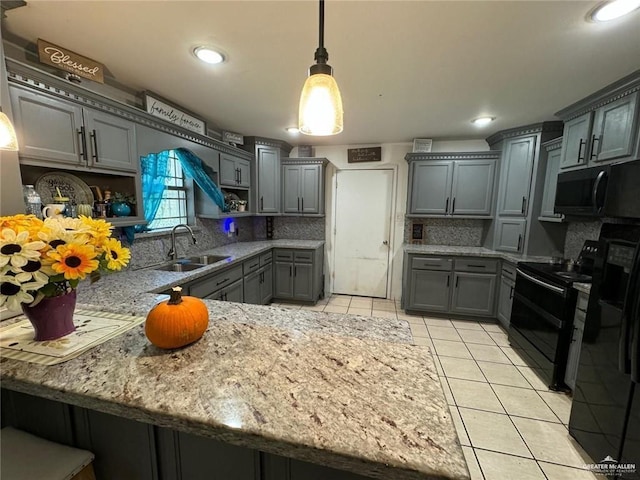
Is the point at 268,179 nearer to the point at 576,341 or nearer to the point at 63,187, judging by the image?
the point at 63,187

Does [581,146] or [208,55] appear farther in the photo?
[581,146]

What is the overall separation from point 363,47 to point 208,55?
1007 mm

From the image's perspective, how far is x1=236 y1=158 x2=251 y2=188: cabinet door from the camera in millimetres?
3504

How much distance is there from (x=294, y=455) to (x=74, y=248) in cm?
90

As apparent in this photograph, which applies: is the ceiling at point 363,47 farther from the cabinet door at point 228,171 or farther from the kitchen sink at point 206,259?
the kitchen sink at point 206,259

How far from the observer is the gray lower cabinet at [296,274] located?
3865 millimetres

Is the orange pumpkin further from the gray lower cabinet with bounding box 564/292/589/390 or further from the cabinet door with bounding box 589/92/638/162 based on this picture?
the cabinet door with bounding box 589/92/638/162

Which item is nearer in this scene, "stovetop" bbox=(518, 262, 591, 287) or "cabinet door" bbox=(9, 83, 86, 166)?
"cabinet door" bbox=(9, 83, 86, 166)

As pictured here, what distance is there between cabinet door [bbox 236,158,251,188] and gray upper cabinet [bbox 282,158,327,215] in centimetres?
56

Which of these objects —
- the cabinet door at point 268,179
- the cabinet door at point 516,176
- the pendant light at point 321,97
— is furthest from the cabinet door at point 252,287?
the cabinet door at point 516,176

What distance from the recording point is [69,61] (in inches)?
66.2

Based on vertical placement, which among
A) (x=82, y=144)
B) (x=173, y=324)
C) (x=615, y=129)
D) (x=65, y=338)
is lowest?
(x=65, y=338)

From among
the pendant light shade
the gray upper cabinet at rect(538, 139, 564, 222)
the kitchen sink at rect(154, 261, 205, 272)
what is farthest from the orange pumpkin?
the gray upper cabinet at rect(538, 139, 564, 222)

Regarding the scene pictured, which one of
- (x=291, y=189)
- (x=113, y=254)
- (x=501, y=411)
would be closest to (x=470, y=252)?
(x=501, y=411)
